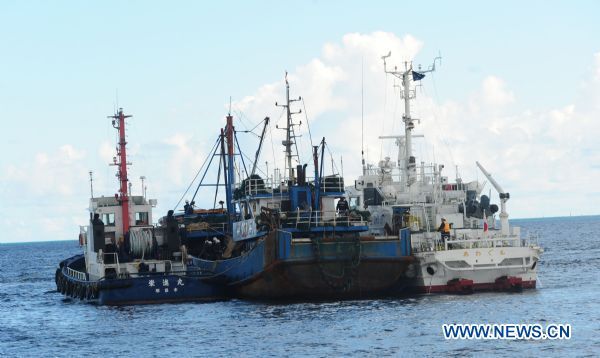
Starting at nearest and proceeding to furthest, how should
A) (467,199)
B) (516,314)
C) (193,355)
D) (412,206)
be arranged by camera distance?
(193,355), (516,314), (412,206), (467,199)

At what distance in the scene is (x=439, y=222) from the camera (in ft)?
187

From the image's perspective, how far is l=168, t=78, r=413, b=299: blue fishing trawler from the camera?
50812 millimetres

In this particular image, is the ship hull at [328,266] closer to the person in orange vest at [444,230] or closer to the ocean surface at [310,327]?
the ocean surface at [310,327]

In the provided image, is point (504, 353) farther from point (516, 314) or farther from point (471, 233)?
point (471, 233)

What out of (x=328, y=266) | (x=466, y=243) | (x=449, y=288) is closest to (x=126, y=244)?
(x=328, y=266)

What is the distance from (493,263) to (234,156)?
27995 mm

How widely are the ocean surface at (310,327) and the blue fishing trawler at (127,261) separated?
1.11 metres

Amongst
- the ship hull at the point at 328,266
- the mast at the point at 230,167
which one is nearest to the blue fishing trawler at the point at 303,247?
the ship hull at the point at 328,266

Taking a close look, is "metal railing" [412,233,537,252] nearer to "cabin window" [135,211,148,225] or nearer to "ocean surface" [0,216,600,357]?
"ocean surface" [0,216,600,357]

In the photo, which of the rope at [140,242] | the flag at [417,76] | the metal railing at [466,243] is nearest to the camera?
the metal railing at [466,243]

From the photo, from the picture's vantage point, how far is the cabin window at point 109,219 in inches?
2594

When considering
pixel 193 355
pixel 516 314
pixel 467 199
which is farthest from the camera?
pixel 467 199

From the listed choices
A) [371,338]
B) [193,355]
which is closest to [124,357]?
[193,355]

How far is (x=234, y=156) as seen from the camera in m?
75.3
